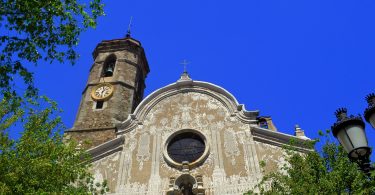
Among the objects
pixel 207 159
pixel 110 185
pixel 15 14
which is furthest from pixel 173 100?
pixel 15 14

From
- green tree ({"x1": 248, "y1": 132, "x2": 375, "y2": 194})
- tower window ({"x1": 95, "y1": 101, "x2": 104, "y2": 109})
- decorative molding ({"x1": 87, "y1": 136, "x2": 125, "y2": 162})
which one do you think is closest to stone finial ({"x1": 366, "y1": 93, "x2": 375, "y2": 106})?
green tree ({"x1": 248, "y1": 132, "x2": 375, "y2": 194})

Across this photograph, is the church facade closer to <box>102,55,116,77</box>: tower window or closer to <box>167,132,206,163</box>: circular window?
<box>167,132,206,163</box>: circular window

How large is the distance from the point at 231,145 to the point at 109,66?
41.4ft

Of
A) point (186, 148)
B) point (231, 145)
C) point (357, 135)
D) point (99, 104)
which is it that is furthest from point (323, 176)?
point (99, 104)

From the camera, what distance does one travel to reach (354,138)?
18.3 ft

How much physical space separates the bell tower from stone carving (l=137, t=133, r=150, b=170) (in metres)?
4.04

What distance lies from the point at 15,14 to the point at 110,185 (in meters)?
9.38

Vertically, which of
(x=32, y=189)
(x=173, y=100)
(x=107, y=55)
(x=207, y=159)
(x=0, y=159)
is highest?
(x=107, y=55)

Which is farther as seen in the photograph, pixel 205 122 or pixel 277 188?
pixel 205 122

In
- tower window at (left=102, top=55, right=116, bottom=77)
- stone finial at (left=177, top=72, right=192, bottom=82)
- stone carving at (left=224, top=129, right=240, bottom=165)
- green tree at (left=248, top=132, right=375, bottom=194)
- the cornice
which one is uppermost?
tower window at (left=102, top=55, right=116, bottom=77)

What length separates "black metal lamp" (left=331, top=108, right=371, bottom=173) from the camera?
5.48 m

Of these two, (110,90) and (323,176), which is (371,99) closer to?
(323,176)

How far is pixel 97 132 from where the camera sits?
71.3ft

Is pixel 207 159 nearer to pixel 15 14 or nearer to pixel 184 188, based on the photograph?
pixel 184 188
